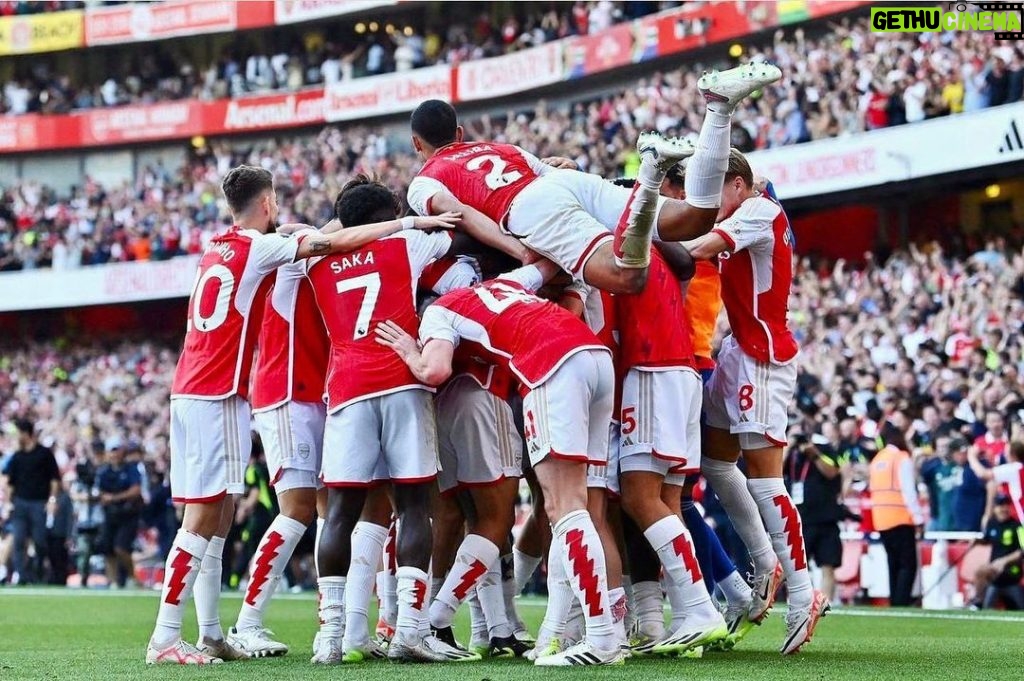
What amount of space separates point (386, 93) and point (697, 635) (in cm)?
3203

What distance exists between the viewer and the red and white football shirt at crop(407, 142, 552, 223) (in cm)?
759

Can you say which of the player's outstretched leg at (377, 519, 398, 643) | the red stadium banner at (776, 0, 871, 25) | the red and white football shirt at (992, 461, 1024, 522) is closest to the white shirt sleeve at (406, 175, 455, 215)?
the player's outstretched leg at (377, 519, 398, 643)

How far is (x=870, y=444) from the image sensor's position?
15.6 m

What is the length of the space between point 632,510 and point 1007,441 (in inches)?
328

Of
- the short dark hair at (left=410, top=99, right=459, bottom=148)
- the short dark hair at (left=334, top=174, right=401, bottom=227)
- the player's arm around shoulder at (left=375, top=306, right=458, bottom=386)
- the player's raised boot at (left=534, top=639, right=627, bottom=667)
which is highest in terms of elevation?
the short dark hair at (left=410, top=99, right=459, bottom=148)

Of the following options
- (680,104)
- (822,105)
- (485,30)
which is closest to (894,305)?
(822,105)

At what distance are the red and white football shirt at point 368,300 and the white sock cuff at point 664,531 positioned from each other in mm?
1333

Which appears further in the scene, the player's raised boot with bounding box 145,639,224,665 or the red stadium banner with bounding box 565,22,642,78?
the red stadium banner with bounding box 565,22,642,78

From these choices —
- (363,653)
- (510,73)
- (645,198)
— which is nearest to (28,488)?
(363,653)

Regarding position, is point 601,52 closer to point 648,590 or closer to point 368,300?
point 648,590

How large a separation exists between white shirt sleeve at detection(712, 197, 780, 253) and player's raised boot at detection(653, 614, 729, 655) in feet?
6.81

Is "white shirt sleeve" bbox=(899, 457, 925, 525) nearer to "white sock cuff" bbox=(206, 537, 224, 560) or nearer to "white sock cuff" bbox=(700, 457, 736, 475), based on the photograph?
"white sock cuff" bbox=(700, 457, 736, 475)

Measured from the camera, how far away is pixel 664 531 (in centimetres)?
719

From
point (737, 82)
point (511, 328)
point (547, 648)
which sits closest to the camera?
point (737, 82)
